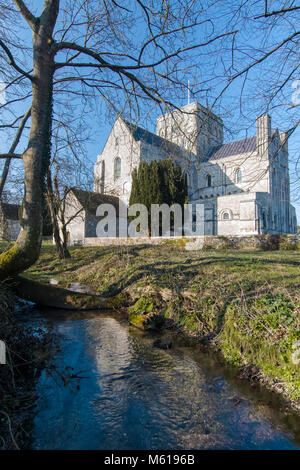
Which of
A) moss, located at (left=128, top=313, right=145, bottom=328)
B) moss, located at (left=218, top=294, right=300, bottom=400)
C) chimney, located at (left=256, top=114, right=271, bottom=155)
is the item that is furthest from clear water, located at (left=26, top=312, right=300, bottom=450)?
chimney, located at (left=256, top=114, right=271, bottom=155)

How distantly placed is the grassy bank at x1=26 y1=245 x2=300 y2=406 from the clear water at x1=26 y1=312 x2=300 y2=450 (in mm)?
376

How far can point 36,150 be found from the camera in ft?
14.8

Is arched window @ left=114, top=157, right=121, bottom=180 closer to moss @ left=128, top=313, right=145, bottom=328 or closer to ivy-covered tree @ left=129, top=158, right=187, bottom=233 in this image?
ivy-covered tree @ left=129, top=158, right=187, bottom=233

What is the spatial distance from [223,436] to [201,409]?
0.44 meters

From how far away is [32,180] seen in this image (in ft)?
14.6

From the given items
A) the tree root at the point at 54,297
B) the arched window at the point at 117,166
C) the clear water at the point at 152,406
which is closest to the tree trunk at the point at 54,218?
the tree root at the point at 54,297

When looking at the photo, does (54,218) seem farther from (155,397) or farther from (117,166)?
(117,166)

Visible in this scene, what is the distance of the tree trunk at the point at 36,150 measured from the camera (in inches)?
177

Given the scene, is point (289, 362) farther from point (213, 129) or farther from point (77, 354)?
point (213, 129)

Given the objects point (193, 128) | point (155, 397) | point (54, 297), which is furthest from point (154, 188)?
point (155, 397)

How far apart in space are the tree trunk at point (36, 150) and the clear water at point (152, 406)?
194 centimetres

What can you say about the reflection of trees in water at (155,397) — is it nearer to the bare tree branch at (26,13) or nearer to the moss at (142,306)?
the moss at (142,306)

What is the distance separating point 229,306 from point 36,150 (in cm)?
470

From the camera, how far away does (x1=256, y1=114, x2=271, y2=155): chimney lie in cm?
377
